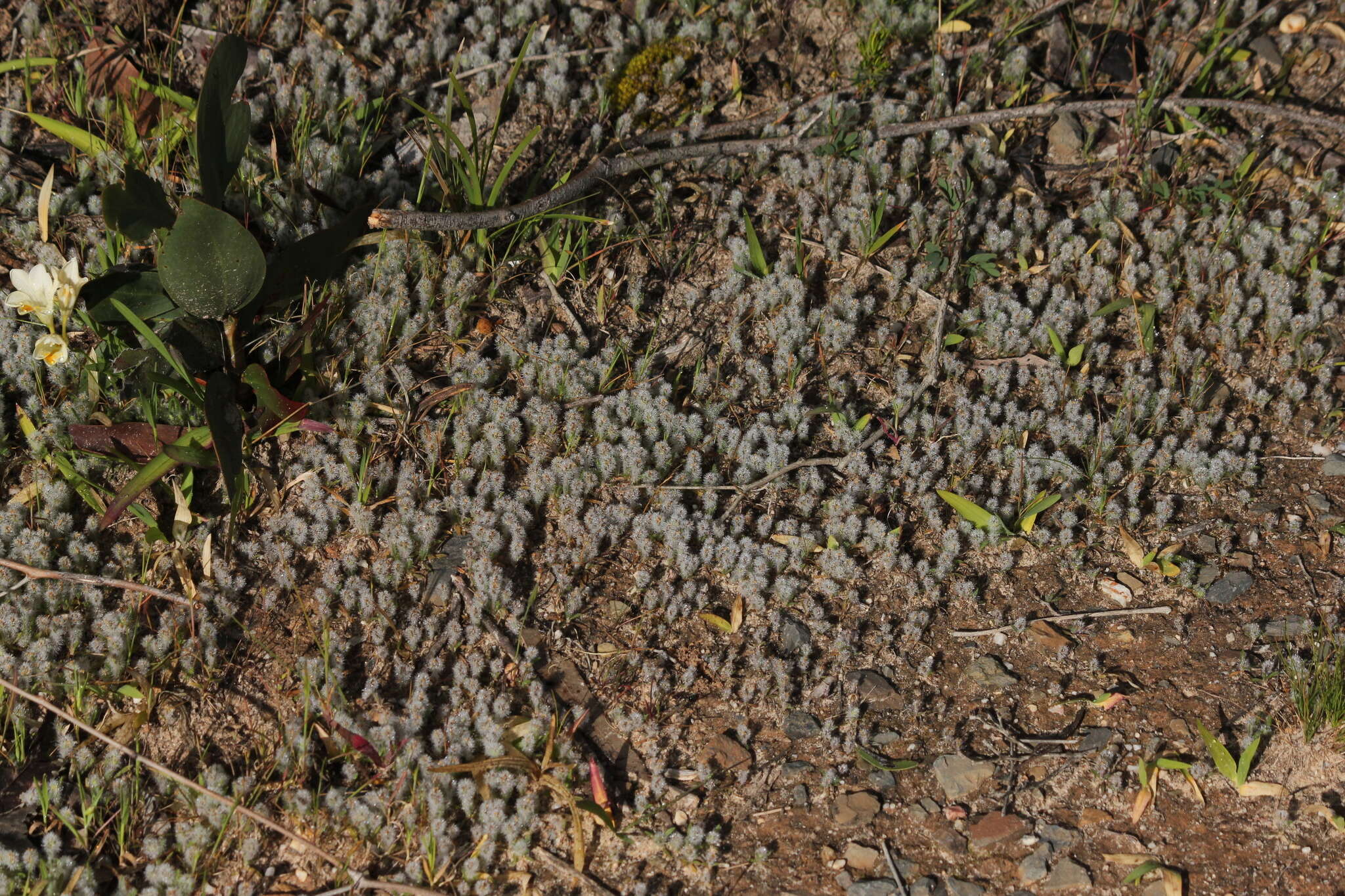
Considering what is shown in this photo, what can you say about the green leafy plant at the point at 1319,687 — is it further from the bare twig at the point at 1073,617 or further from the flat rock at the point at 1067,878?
the flat rock at the point at 1067,878

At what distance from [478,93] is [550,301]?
4.21ft

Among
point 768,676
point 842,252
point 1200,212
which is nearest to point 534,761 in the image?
point 768,676

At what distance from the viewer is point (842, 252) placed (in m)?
4.71

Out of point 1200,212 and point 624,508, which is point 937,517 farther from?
point 1200,212

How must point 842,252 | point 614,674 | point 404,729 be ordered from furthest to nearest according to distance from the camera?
1. point 842,252
2. point 614,674
3. point 404,729

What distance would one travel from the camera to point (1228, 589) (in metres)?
3.79

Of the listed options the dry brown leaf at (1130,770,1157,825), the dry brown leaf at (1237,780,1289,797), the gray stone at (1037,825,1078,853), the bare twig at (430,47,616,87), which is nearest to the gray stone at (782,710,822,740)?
the gray stone at (1037,825,1078,853)

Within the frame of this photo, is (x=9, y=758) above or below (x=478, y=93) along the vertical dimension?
below

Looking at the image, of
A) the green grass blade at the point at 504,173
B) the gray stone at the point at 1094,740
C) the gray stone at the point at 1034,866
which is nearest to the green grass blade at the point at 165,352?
the green grass blade at the point at 504,173

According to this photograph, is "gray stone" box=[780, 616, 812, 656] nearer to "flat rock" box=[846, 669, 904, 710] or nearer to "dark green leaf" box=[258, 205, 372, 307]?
"flat rock" box=[846, 669, 904, 710]

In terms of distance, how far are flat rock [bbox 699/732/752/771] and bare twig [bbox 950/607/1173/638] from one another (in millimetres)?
855

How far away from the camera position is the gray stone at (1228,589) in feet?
12.4

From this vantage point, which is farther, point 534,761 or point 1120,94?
point 1120,94

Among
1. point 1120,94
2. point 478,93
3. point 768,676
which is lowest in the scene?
point 768,676
